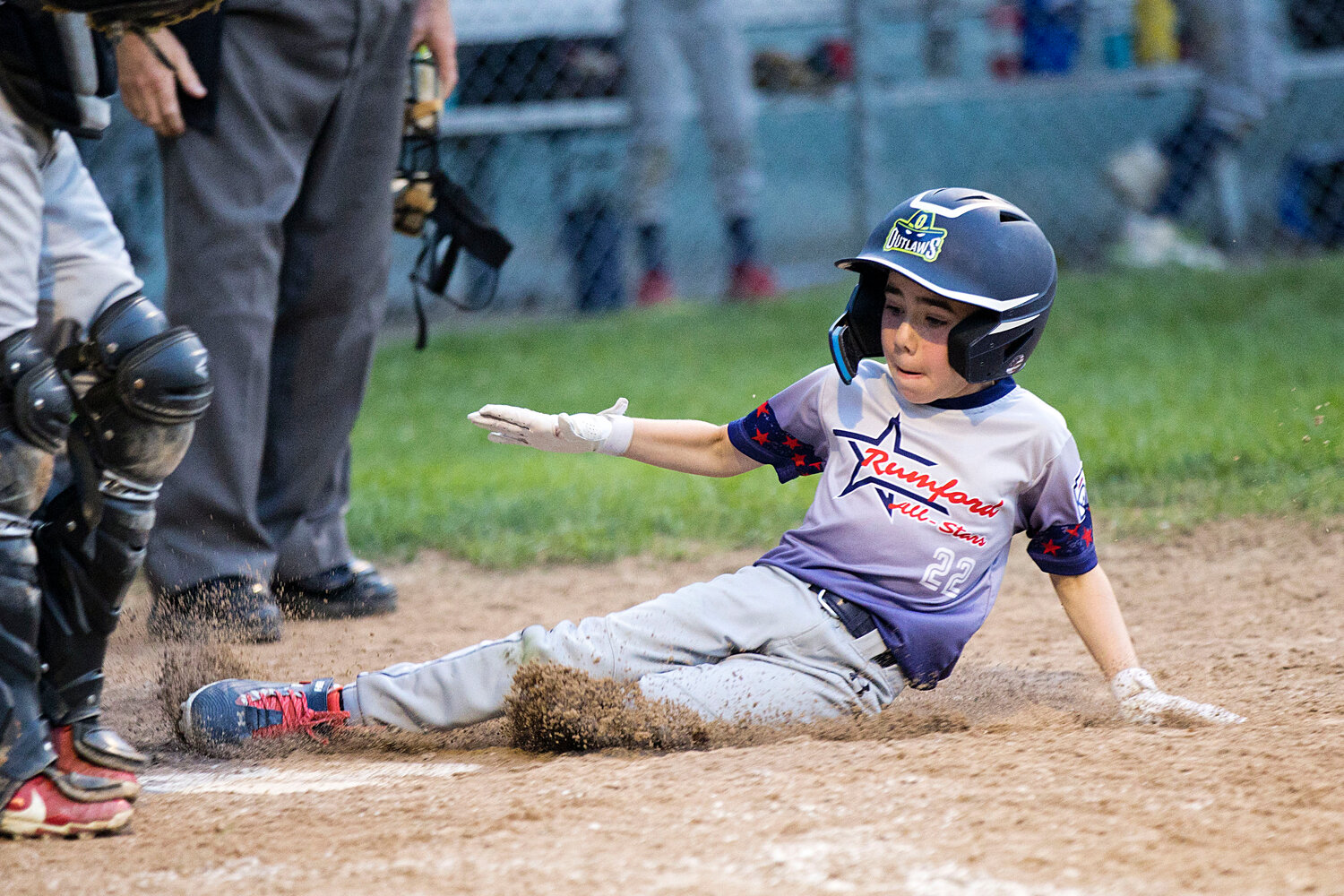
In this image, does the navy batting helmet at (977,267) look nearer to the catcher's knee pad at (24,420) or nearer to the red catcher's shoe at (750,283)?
the catcher's knee pad at (24,420)

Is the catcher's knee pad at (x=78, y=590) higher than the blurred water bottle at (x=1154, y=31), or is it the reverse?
the catcher's knee pad at (x=78, y=590)

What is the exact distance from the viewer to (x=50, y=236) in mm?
2352

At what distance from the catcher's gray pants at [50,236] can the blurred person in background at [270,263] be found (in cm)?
88

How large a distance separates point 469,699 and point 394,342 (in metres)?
6.07

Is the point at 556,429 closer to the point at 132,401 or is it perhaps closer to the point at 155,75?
the point at 132,401

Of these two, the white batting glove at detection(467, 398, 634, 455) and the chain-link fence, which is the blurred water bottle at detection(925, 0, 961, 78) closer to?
the chain-link fence

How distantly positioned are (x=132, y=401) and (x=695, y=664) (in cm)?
108

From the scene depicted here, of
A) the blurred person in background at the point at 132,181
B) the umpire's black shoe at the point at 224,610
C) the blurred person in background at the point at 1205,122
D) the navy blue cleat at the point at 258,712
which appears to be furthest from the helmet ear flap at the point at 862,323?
the blurred person in background at the point at 1205,122

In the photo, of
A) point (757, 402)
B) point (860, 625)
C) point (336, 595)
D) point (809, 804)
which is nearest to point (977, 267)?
point (860, 625)

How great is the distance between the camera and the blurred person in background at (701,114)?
8281 millimetres

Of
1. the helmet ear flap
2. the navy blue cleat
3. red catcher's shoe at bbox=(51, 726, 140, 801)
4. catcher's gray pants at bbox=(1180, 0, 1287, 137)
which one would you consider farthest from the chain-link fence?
red catcher's shoe at bbox=(51, 726, 140, 801)

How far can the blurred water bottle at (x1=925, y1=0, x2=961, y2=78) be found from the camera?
989cm

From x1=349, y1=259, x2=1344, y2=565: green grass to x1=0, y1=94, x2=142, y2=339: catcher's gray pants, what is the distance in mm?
2142

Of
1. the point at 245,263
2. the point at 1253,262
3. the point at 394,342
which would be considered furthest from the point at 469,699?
the point at 1253,262
